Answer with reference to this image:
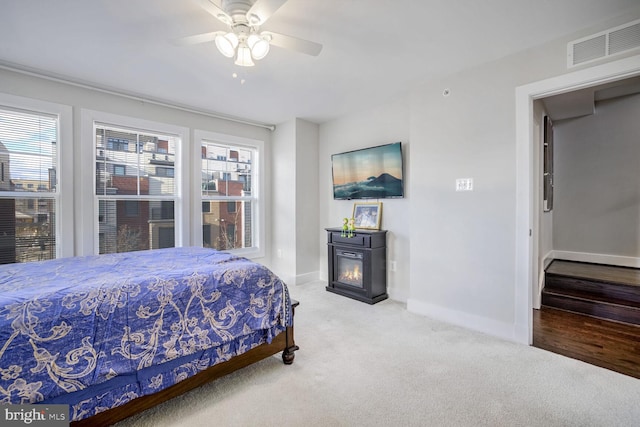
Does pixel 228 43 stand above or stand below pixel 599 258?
above

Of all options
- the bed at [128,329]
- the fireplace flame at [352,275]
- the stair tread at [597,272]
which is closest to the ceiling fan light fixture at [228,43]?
the bed at [128,329]

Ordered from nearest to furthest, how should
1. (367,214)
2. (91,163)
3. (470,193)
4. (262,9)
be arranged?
(262,9)
(470,193)
(91,163)
(367,214)

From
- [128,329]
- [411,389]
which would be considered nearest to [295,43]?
[128,329]

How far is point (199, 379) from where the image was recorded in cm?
181

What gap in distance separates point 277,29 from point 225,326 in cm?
216

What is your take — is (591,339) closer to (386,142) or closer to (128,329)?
(386,142)

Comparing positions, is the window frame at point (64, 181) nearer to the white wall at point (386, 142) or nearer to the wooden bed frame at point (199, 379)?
the wooden bed frame at point (199, 379)

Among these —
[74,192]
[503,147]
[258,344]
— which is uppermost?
[503,147]

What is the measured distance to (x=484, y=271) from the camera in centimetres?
277

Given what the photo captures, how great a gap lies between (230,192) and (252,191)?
38 centimetres

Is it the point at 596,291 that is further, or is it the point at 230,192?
the point at 230,192

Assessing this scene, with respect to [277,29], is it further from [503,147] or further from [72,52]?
[503,147]

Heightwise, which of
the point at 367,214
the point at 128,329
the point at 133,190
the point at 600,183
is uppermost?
the point at 600,183

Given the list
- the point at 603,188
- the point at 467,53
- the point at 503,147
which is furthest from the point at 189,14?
the point at 603,188
